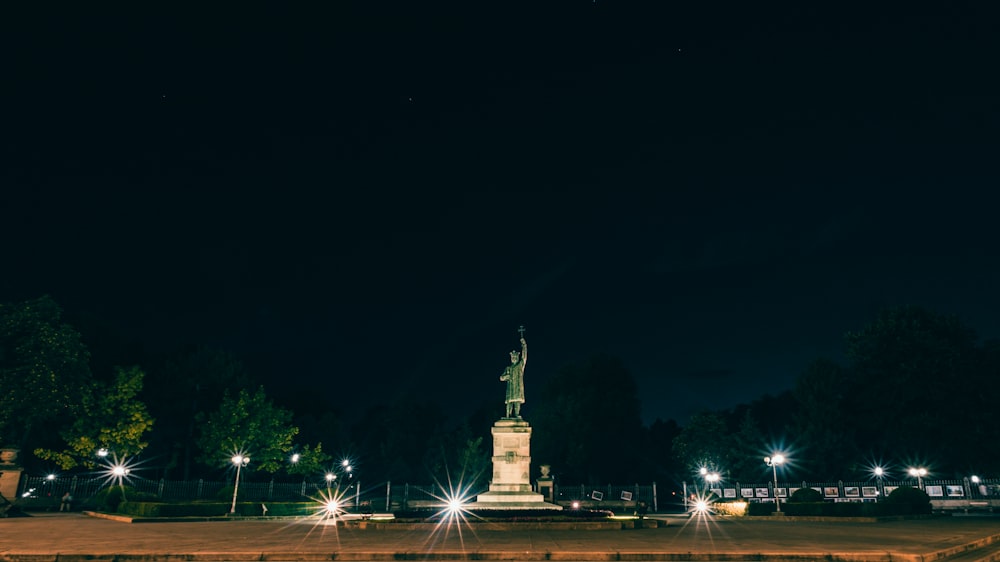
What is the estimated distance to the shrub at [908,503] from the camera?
92.0 ft

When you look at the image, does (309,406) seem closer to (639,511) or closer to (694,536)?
(639,511)

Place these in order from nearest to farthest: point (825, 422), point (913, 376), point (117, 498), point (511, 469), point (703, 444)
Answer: point (117, 498)
point (511, 469)
point (913, 376)
point (825, 422)
point (703, 444)

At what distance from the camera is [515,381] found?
33.3 m

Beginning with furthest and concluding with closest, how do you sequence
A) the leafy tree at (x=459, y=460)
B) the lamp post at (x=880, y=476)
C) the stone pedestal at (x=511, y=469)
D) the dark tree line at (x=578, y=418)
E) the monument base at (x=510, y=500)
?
the leafy tree at (x=459, y=460) → the lamp post at (x=880, y=476) → the dark tree line at (x=578, y=418) → the stone pedestal at (x=511, y=469) → the monument base at (x=510, y=500)

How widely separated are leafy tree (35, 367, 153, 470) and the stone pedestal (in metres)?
24.7

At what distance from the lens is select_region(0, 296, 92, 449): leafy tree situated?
104ft

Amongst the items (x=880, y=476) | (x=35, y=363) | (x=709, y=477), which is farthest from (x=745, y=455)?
(x=35, y=363)

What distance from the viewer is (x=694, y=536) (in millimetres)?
17797

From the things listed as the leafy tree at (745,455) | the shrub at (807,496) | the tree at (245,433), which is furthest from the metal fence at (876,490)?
the tree at (245,433)

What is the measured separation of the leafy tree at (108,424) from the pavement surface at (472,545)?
21.1 metres

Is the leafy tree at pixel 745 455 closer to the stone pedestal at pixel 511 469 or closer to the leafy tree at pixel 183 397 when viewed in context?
the stone pedestal at pixel 511 469

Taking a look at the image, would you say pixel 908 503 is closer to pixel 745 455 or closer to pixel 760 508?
pixel 760 508

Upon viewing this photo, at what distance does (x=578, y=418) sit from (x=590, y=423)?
128 cm

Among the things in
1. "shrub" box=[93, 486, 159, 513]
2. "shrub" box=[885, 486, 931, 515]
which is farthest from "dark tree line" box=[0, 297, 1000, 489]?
"shrub" box=[885, 486, 931, 515]
